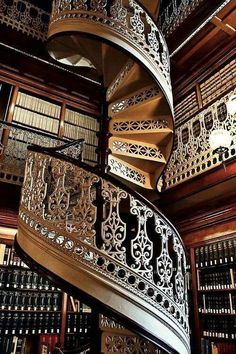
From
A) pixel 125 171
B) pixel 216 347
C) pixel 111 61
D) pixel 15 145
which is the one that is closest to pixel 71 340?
pixel 216 347

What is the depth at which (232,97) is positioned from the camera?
133 inches

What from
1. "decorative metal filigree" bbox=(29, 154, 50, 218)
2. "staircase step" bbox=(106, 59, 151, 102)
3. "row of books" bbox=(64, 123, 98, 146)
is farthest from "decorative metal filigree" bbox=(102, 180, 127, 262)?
"row of books" bbox=(64, 123, 98, 146)

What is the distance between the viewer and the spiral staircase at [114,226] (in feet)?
6.11

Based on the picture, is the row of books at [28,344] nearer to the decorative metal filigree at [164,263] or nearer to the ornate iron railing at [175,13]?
the decorative metal filigree at [164,263]

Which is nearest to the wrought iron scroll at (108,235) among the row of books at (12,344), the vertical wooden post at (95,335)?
the vertical wooden post at (95,335)

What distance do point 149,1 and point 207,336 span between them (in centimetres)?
480

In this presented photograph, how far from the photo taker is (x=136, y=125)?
356cm

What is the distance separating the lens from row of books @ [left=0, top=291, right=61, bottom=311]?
138 inches

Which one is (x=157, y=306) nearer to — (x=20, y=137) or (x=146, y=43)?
(x=146, y=43)

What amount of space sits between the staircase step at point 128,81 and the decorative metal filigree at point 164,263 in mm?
1751

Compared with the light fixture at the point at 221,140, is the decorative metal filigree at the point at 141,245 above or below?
below

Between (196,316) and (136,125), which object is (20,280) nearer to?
(196,316)

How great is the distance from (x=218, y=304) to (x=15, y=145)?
3339 mm

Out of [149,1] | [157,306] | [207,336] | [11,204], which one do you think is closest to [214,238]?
[207,336]
